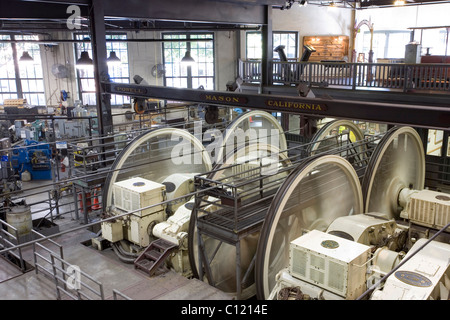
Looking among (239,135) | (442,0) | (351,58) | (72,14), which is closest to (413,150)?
(239,135)

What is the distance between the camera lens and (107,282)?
7984 millimetres

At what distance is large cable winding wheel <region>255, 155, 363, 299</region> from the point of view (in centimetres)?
754

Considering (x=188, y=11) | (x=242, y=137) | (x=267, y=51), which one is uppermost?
(x=188, y=11)

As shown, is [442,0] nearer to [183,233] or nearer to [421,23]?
[421,23]

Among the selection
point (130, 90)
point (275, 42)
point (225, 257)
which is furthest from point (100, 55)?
point (275, 42)

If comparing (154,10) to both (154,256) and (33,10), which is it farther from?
(154,256)

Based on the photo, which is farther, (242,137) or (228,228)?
(242,137)

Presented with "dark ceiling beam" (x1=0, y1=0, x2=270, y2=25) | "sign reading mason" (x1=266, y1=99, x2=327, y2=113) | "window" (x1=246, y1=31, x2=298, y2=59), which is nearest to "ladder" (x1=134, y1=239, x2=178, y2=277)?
"sign reading mason" (x1=266, y1=99, x2=327, y2=113)

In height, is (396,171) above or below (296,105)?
below

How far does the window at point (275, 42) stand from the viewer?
25411 millimetres

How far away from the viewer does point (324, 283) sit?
6891 mm

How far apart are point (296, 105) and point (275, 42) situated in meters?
20.0

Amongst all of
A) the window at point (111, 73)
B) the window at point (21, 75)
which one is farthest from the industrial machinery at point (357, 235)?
the window at point (21, 75)
